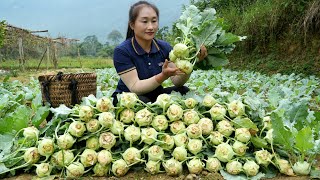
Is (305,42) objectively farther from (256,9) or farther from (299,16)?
(256,9)

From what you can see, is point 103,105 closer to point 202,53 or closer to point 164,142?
point 164,142

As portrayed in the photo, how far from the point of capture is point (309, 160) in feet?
7.13

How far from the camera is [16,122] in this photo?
2488mm

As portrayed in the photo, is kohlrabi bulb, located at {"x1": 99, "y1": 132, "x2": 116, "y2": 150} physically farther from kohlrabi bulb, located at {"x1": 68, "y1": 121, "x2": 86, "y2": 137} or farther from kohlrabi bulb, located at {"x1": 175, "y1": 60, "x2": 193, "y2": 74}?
kohlrabi bulb, located at {"x1": 175, "y1": 60, "x2": 193, "y2": 74}

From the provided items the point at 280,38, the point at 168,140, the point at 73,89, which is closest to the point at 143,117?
the point at 168,140

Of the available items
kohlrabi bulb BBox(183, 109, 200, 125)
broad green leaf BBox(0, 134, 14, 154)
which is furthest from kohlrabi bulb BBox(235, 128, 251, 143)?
broad green leaf BBox(0, 134, 14, 154)

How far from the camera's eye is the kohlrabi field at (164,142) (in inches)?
85.7

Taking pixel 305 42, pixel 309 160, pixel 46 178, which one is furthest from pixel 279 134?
pixel 305 42

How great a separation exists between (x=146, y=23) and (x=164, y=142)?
3.50ft

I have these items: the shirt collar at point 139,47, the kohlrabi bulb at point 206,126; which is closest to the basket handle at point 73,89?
the shirt collar at point 139,47

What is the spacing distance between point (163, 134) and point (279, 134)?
2.20 feet

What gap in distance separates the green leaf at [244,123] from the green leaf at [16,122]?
1330 millimetres

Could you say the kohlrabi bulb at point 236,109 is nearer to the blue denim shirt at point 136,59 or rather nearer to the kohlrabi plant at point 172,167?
the kohlrabi plant at point 172,167

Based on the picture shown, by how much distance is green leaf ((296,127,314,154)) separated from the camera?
200cm
